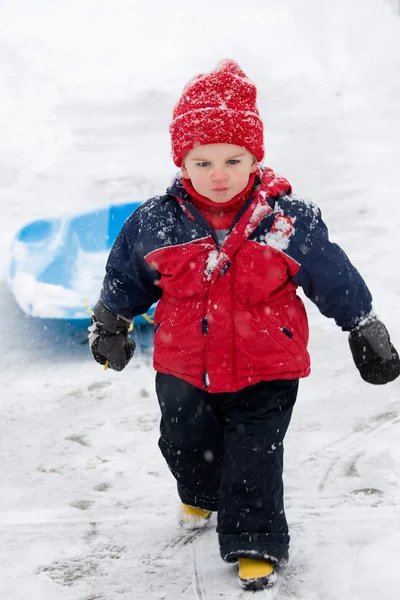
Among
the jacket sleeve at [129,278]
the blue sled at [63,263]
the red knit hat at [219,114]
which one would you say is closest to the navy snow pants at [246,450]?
the jacket sleeve at [129,278]

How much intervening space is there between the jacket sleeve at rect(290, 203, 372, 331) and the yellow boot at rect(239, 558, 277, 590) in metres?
0.68

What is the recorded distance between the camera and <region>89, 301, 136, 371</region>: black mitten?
2.50 meters

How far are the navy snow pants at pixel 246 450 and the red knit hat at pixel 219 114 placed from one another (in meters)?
0.64

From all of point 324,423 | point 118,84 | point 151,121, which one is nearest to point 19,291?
point 324,423

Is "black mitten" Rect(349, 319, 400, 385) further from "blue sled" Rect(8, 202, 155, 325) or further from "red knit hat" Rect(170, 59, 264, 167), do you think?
"blue sled" Rect(8, 202, 155, 325)

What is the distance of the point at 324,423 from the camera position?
326 cm

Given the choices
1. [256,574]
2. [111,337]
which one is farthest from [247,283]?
[256,574]

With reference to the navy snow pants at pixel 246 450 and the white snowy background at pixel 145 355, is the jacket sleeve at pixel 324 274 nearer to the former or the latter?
the navy snow pants at pixel 246 450

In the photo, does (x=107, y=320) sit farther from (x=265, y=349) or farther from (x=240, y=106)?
(x=240, y=106)

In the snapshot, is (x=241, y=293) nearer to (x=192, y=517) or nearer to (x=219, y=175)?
(x=219, y=175)

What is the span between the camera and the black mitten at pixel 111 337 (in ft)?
8.20

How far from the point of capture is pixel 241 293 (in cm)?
223

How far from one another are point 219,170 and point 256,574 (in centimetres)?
105

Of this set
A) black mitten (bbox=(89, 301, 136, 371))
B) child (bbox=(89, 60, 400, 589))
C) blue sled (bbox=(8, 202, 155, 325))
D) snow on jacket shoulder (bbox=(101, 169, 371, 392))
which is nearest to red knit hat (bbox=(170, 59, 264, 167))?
child (bbox=(89, 60, 400, 589))
